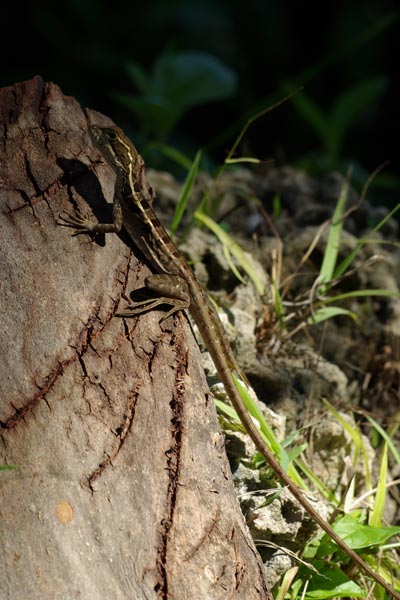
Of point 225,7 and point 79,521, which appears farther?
point 225,7

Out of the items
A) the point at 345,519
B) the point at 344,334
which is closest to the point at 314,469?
the point at 345,519

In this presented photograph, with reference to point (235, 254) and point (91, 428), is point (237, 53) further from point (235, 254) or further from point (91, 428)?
point (91, 428)

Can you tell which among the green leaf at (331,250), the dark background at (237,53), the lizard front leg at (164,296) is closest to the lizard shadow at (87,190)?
the lizard front leg at (164,296)

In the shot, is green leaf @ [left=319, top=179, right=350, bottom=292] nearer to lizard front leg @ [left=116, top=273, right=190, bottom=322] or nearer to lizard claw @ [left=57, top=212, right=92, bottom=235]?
lizard front leg @ [left=116, top=273, right=190, bottom=322]

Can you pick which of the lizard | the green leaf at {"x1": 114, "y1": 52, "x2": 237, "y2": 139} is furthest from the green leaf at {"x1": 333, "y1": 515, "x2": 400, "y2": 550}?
the green leaf at {"x1": 114, "y1": 52, "x2": 237, "y2": 139}

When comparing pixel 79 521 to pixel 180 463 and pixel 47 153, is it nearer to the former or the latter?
pixel 180 463

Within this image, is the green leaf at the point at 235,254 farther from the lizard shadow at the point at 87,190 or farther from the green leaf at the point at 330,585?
the green leaf at the point at 330,585

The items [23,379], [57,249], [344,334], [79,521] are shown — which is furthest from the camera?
[344,334]
